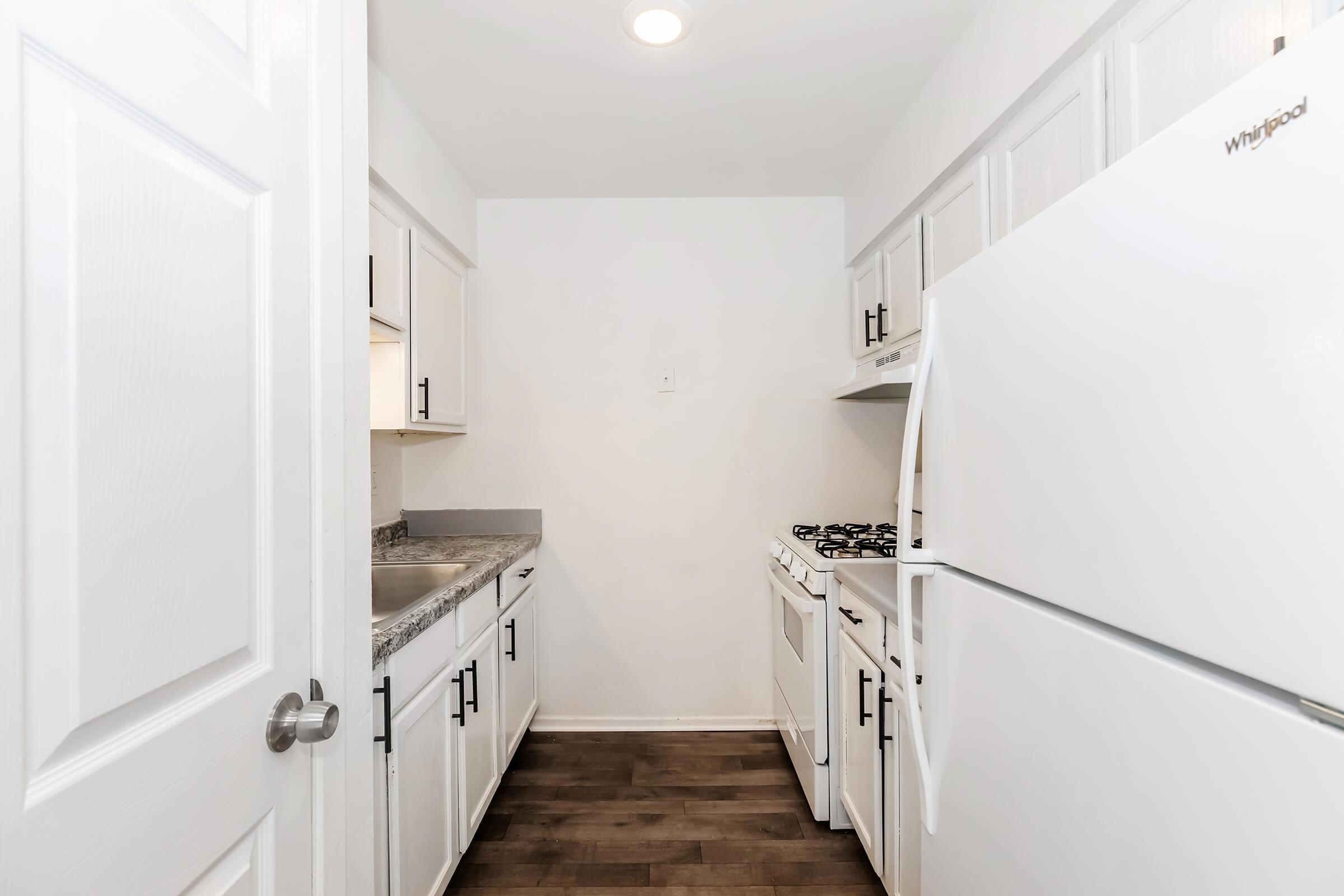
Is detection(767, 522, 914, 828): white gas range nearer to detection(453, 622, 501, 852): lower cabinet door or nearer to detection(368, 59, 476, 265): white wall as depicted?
detection(453, 622, 501, 852): lower cabinet door

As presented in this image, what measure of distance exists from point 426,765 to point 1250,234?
1.79 m

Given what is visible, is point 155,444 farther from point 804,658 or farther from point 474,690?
point 804,658

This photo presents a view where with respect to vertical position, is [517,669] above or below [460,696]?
below

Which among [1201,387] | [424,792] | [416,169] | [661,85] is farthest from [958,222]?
[424,792]

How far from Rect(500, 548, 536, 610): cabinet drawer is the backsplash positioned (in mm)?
568

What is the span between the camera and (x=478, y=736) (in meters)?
2.01

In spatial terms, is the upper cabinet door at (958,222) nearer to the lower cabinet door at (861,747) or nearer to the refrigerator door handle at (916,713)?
the refrigerator door handle at (916,713)

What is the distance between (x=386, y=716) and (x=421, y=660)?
0.63 ft

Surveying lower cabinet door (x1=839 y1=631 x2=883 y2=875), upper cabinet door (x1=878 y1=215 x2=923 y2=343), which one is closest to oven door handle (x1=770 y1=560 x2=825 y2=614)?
lower cabinet door (x1=839 y1=631 x2=883 y2=875)

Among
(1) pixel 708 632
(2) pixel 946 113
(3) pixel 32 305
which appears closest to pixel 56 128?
(3) pixel 32 305

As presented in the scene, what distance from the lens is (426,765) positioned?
159cm

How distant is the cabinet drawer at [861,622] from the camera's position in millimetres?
1648

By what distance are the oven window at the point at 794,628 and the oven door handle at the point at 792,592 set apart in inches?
1.7

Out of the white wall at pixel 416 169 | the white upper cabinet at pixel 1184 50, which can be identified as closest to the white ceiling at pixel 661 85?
the white wall at pixel 416 169
